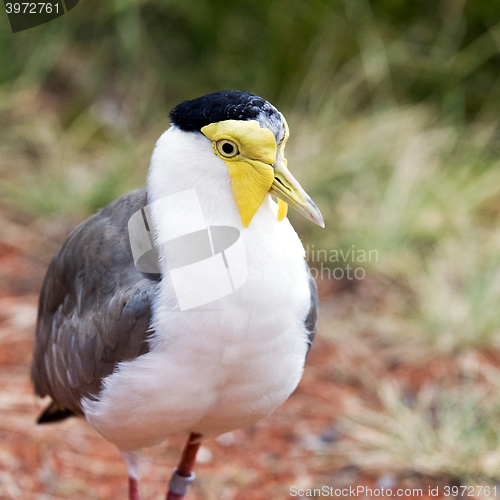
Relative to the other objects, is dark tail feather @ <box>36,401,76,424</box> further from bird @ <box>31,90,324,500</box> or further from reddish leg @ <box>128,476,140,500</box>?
bird @ <box>31,90,324,500</box>

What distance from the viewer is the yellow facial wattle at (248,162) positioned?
2105 millimetres

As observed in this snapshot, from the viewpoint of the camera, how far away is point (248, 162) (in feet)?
7.02

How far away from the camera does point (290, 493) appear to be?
348 cm

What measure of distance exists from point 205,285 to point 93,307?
575mm

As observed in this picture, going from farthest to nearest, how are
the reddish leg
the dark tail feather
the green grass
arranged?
the green grass, the dark tail feather, the reddish leg

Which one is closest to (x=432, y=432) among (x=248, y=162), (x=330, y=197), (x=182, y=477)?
(x=182, y=477)

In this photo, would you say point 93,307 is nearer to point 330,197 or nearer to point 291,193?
point 291,193

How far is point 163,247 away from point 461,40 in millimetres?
5153

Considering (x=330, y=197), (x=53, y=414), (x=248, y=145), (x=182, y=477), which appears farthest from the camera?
(x=330, y=197)

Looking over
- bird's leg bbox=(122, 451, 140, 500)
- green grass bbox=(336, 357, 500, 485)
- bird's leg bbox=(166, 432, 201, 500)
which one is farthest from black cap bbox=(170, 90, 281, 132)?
green grass bbox=(336, 357, 500, 485)

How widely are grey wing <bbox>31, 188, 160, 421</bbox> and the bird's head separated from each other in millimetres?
423

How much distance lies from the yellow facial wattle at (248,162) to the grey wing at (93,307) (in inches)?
16.2

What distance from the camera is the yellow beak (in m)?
2.14

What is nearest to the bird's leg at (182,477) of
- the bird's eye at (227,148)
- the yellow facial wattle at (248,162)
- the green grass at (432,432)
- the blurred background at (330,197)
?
the blurred background at (330,197)
